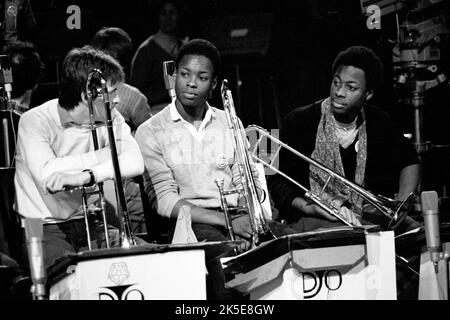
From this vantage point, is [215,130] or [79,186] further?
[215,130]

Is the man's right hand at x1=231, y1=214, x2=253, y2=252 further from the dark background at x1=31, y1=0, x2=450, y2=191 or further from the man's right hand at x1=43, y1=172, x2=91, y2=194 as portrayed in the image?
the dark background at x1=31, y1=0, x2=450, y2=191

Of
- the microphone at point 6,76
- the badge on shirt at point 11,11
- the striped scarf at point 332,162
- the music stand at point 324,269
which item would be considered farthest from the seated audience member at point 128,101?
the music stand at point 324,269

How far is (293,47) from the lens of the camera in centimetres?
632

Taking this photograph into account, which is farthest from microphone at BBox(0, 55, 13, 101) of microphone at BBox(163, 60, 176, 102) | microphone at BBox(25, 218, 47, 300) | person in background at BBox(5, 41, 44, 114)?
microphone at BBox(25, 218, 47, 300)

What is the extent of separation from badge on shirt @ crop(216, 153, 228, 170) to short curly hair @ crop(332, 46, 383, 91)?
0.96 m

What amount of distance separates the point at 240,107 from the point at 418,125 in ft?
4.29

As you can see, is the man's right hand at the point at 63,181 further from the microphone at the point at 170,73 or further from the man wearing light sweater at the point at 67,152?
the microphone at the point at 170,73

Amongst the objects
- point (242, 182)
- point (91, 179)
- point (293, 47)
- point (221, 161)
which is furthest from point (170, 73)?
point (293, 47)

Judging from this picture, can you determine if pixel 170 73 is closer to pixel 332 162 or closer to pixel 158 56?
pixel 158 56

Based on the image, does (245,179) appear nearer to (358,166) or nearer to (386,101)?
(358,166)

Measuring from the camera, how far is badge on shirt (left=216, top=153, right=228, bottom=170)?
4668mm

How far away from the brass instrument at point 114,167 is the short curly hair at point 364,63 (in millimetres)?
1664
